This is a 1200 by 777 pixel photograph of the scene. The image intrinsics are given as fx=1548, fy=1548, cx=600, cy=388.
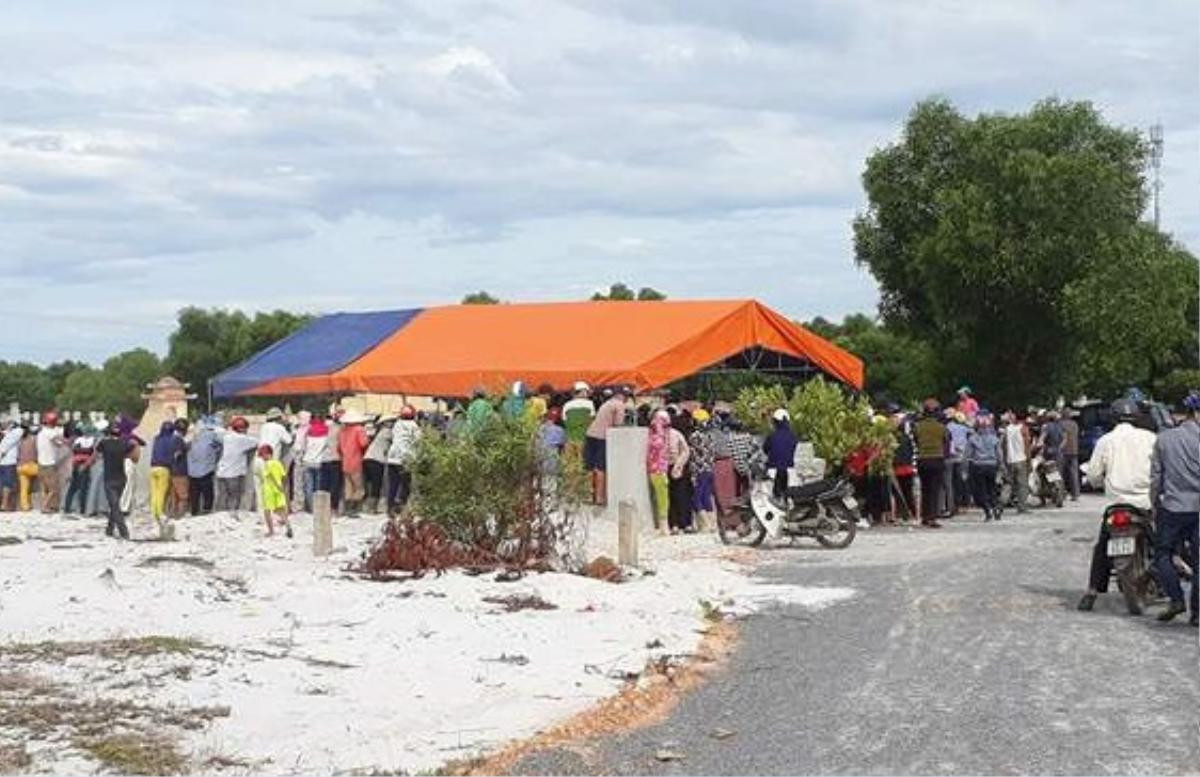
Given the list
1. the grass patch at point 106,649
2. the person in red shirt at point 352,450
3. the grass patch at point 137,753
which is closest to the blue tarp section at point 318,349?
the person in red shirt at point 352,450

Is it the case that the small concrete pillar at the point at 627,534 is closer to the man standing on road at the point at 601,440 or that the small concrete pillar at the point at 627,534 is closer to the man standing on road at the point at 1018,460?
the man standing on road at the point at 601,440

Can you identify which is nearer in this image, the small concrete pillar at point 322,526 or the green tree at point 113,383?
the small concrete pillar at point 322,526

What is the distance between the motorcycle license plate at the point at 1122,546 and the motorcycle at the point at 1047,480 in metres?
13.8

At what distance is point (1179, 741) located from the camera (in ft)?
26.5

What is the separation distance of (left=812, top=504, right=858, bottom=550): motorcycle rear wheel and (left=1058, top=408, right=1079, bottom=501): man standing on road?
8569mm

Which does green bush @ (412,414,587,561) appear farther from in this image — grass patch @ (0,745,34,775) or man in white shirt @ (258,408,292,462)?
man in white shirt @ (258,408,292,462)

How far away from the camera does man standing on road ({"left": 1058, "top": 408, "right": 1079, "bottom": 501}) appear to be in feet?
88.4

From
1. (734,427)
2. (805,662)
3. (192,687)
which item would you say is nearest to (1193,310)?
(734,427)

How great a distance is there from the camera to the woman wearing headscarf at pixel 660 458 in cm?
2014

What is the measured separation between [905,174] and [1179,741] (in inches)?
1450

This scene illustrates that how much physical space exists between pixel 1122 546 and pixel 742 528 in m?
7.34

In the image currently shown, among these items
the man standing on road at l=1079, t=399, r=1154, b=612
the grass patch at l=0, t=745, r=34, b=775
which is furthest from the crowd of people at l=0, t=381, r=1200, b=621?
the grass patch at l=0, t=745, r=34, b=775

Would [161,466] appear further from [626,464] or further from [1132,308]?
[1132,308]

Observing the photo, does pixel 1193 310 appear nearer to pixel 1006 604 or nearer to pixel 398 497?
pixel 398 497
